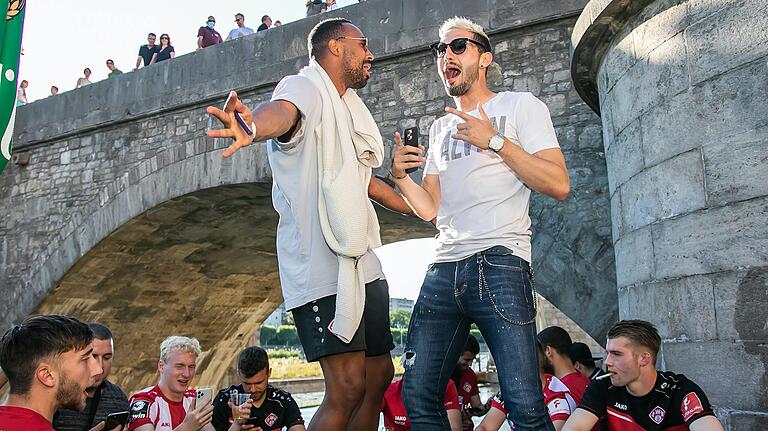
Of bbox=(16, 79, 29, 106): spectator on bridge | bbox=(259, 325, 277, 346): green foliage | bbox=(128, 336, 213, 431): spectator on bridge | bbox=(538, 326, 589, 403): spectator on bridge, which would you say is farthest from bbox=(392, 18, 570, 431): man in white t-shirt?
bbox=(259, 325, 277, 346): green foliage

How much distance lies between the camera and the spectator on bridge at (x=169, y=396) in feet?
14.2

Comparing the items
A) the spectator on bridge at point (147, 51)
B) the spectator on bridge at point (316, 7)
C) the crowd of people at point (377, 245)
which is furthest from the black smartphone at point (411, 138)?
the spectator on bridge at point (147, 51)

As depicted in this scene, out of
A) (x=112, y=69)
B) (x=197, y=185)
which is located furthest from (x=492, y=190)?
(x=112, y=69)

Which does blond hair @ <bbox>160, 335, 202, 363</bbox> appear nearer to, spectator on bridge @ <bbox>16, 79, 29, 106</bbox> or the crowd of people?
the crowd of people

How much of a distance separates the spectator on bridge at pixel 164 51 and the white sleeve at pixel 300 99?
8.96 metres

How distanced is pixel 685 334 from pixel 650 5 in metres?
1.70

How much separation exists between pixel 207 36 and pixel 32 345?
8875mm

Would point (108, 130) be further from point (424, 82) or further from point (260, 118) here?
point (260, 118)

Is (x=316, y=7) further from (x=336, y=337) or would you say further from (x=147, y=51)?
(x=336, y=337)

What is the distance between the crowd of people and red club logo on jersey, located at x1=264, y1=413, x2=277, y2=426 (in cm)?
231

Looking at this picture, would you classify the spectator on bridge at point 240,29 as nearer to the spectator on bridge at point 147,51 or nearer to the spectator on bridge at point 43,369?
the spectator on bridge at point 147,51

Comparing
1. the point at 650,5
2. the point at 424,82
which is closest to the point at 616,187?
the point at 650,5

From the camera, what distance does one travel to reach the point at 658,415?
3.03 meters

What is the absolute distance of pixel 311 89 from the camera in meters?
2.46
